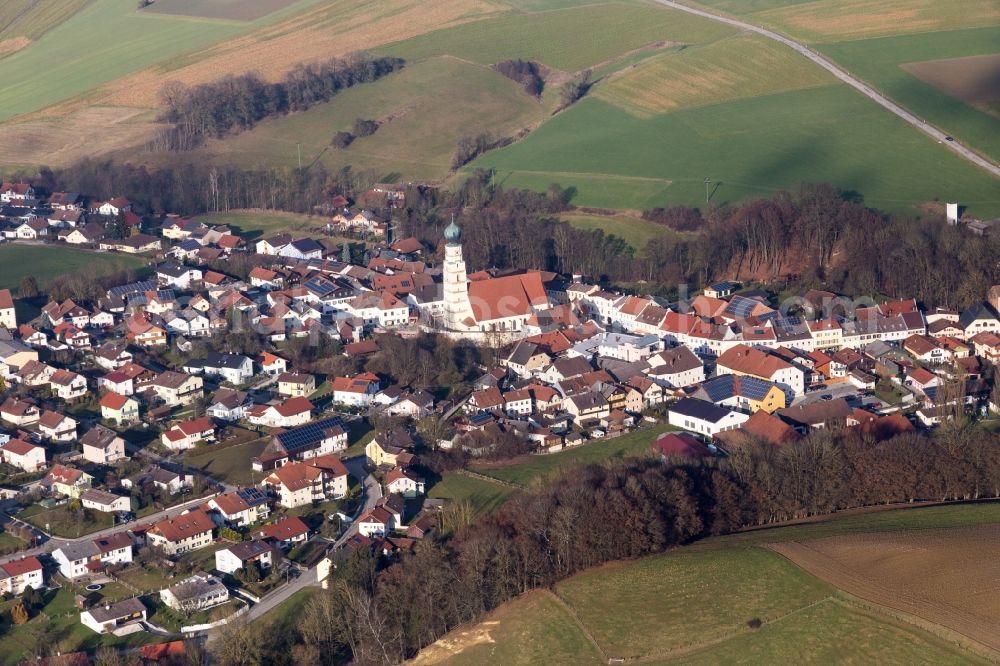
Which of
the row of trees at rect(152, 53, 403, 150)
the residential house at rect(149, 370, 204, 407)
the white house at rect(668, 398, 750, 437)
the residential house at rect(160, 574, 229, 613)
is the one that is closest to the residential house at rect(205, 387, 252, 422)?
the residential house at rect(149, 370, 204, 407)

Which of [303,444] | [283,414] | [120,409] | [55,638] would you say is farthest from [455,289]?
[55,638]

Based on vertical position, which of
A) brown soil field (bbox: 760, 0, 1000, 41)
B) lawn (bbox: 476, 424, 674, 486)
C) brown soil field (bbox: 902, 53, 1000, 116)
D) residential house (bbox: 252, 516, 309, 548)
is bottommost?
lawn (bbox: 476, 424, 674, 486)

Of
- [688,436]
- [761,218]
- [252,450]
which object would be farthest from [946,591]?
[761,218]

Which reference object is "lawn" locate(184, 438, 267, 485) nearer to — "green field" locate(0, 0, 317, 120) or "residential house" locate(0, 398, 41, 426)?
"residential house" locate(0, 398, 41, 426)

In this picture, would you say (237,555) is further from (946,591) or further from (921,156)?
(921,156)

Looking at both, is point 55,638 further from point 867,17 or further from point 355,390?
point 867,17

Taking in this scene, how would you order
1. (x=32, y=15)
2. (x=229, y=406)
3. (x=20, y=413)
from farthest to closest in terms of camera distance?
(x=32, y=15) → (x=229, y=406) → (x=20, y=413)
